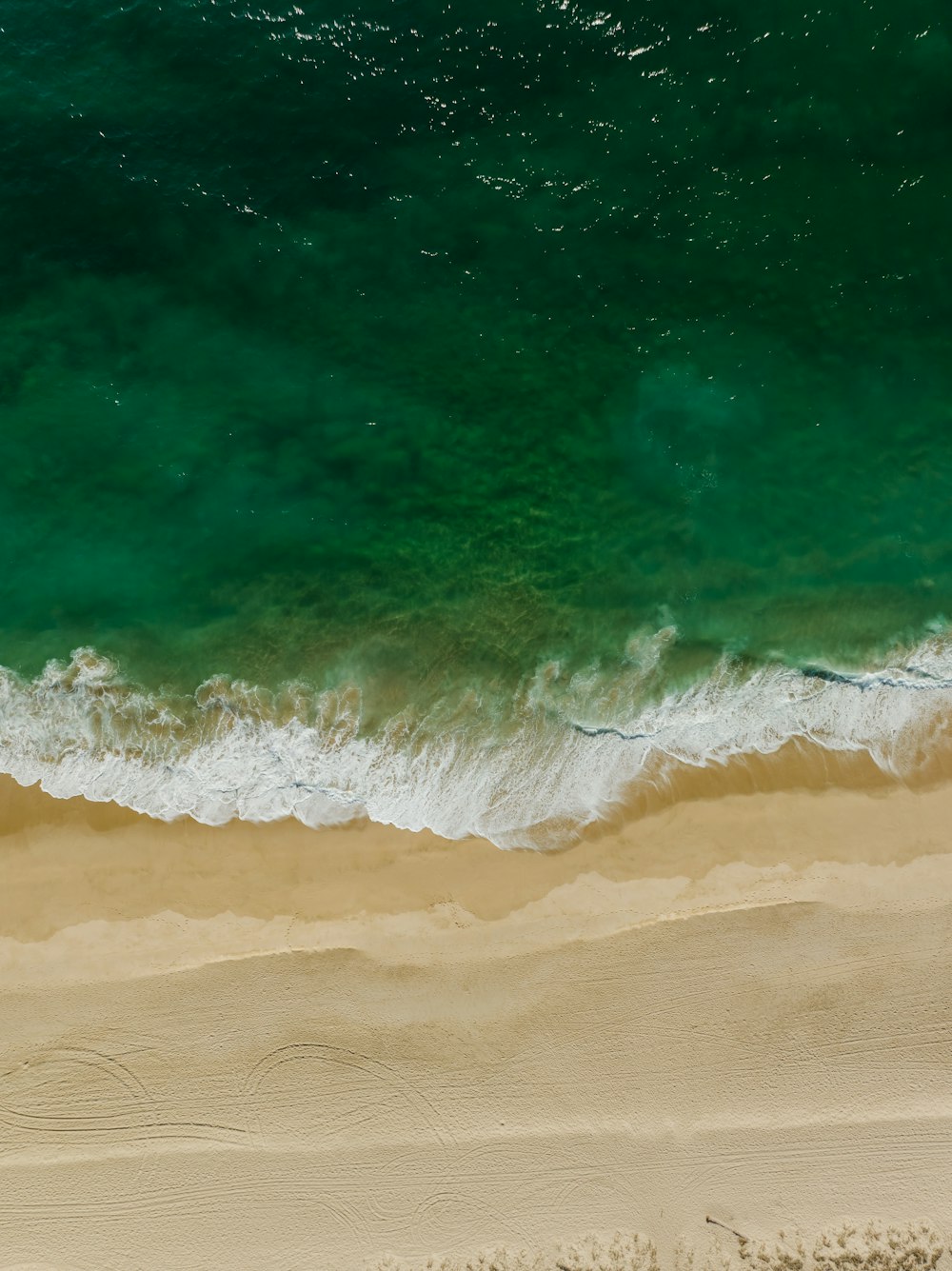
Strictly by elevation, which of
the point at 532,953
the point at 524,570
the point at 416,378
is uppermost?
the point at 416,378

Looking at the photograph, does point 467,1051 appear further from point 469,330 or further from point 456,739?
point 469,330

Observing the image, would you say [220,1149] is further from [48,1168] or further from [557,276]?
[557,276]

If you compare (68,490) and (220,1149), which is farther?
(68,490)

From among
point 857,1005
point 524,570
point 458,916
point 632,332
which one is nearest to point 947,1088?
point 857,1005

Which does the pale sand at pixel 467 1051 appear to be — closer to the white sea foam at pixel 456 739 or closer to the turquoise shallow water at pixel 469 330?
the white sea foam at pixel 456 739

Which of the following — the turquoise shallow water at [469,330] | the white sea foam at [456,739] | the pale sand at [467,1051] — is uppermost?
the turquoise shallow water at [469,330]

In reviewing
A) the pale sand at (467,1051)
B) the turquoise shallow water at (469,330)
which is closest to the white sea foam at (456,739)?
the turquoise shallow water at (469,330)

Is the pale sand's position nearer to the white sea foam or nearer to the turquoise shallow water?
the white sea foam

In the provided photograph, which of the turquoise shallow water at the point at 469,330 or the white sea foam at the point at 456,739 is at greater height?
the turquoise shallow water at the point at 469,330
